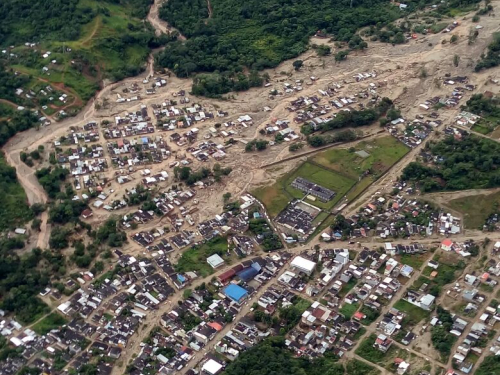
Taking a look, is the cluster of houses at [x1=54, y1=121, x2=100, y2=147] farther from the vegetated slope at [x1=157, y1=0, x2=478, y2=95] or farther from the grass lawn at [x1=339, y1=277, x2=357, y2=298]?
the grass lawn at [x1=339, y1=277, x2=357, y2=298]

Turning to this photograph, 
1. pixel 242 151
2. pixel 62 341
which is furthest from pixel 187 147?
pixel 62 341

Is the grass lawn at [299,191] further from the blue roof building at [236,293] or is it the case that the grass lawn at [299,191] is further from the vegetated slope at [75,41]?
the vegetated slope at [75,41]

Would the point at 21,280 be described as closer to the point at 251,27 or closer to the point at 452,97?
the point at 251,27

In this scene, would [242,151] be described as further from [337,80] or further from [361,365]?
[361,365]

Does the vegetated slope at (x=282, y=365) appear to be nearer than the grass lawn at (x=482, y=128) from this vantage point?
Yes

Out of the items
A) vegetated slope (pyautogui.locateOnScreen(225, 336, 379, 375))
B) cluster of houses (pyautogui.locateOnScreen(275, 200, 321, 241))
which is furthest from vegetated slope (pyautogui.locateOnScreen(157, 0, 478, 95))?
vegetated slope (pyautogui.locateOnScreen(225, 336, 379, 375))

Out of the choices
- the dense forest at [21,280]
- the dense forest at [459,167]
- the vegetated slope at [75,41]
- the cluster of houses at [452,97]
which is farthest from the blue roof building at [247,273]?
the vegetated slope at [75,41]
